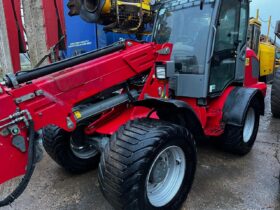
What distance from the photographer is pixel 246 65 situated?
4156 mm

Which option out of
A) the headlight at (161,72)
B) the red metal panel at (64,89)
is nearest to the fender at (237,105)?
the headlight at (161,72)

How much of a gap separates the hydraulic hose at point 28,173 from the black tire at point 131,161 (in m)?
0.53

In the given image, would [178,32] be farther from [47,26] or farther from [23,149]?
[47,26]

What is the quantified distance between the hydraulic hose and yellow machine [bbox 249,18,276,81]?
23.2 feet

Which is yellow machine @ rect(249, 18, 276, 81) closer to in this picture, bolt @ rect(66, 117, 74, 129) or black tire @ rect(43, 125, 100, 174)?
black tire @ rect(43, 125, 100, 174)

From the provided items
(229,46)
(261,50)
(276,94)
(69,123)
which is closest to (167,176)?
(69,123)

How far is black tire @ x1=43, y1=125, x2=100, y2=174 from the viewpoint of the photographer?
3.15 metres

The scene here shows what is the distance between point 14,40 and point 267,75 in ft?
25.2

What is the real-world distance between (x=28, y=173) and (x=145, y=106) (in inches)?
48.3

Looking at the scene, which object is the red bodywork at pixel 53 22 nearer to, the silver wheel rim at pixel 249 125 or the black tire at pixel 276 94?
the silver wheel rim at pixel 249 125

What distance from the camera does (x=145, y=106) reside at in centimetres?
275

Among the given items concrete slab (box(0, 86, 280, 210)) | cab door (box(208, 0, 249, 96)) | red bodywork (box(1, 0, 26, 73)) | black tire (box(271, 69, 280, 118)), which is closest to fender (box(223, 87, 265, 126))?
cab door (box(208, 0, 249, 96))

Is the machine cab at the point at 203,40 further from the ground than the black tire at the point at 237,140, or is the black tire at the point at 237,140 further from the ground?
the machine cab at the point at 203,40

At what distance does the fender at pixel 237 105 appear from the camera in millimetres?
3402
